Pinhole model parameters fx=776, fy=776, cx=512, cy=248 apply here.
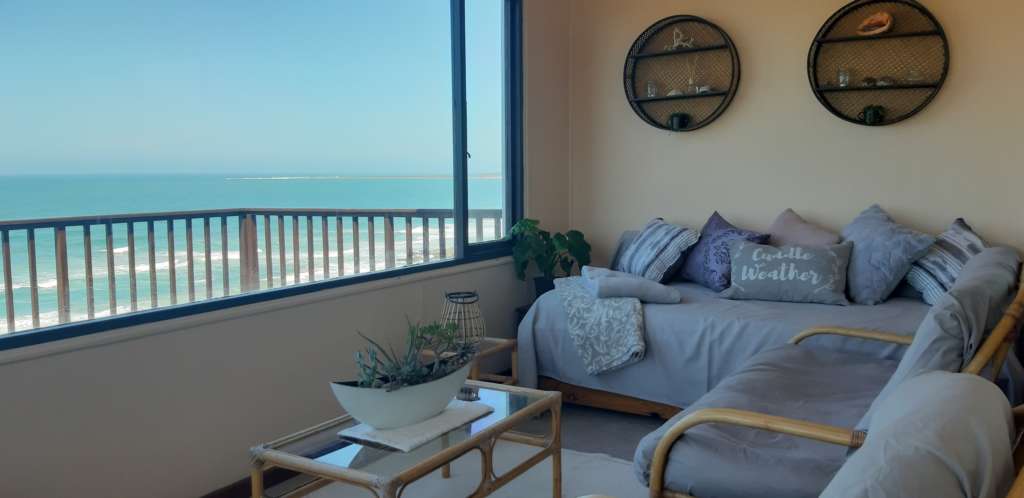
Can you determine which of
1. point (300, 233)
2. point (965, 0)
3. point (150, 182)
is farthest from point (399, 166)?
point (965, 0)

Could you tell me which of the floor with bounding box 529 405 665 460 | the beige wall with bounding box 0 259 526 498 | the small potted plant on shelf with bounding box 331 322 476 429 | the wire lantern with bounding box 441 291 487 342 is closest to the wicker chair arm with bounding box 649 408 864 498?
the small potted plant on shelf with bounding box 331 322 476 429

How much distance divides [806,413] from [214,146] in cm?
227

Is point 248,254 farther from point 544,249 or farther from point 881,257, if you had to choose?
point 881,257

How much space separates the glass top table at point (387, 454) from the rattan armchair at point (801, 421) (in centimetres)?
46

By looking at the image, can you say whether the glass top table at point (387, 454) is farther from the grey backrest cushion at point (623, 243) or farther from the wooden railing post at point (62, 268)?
the grey backrest cushion at point (623, 243)

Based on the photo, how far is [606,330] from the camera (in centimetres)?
355

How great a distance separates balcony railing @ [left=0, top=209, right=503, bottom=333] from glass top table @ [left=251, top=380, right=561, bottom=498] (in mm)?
884

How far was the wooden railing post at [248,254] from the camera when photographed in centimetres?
306

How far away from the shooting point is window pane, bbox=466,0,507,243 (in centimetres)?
409

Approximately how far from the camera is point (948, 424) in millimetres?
1145

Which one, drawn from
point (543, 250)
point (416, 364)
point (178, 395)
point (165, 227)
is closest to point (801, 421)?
point (416, 364)

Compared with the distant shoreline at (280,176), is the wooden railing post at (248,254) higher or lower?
lower

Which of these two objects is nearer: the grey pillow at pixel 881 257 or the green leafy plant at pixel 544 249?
the grey pillow at pixel 881 257

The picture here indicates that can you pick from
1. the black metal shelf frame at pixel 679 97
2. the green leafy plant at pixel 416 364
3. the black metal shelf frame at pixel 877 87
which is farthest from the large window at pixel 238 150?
the black metal shelf frame at pixel 877 87
